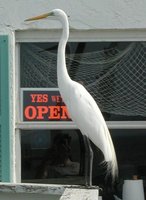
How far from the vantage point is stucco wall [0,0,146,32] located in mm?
5949

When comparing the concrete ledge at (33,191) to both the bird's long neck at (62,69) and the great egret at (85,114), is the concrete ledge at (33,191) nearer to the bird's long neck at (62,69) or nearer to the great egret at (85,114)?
the great egret at (85,114)

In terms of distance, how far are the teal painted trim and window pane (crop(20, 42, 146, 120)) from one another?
274mm

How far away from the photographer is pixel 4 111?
232 inches

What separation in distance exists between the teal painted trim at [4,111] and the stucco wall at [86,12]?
23 cm

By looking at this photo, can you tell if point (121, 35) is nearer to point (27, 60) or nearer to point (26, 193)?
point (27, 60)

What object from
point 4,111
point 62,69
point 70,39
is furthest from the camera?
point 70,39

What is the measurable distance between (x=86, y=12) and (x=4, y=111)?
1272 millimetres

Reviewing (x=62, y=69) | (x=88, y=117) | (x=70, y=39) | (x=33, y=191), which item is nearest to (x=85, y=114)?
(x=88, y=117)

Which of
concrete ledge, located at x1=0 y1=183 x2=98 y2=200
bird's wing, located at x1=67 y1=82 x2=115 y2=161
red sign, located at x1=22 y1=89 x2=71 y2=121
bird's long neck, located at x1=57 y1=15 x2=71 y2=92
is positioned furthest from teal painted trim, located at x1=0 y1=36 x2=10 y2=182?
concrete ledge, located at x1=0 y1=183 x2=98 y2=200

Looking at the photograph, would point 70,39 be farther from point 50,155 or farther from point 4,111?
point 50,155

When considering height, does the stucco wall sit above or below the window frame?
above

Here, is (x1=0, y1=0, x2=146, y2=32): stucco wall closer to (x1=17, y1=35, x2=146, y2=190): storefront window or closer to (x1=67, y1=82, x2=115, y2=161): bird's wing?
(x1=17, y1=35, x2=146, y2=190): storefront window

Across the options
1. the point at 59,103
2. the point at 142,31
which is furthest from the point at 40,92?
the point at 142,31

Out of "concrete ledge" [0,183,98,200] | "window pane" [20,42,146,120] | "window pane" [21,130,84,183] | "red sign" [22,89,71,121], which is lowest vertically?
"concrete ledge" [0,183,98,200]
